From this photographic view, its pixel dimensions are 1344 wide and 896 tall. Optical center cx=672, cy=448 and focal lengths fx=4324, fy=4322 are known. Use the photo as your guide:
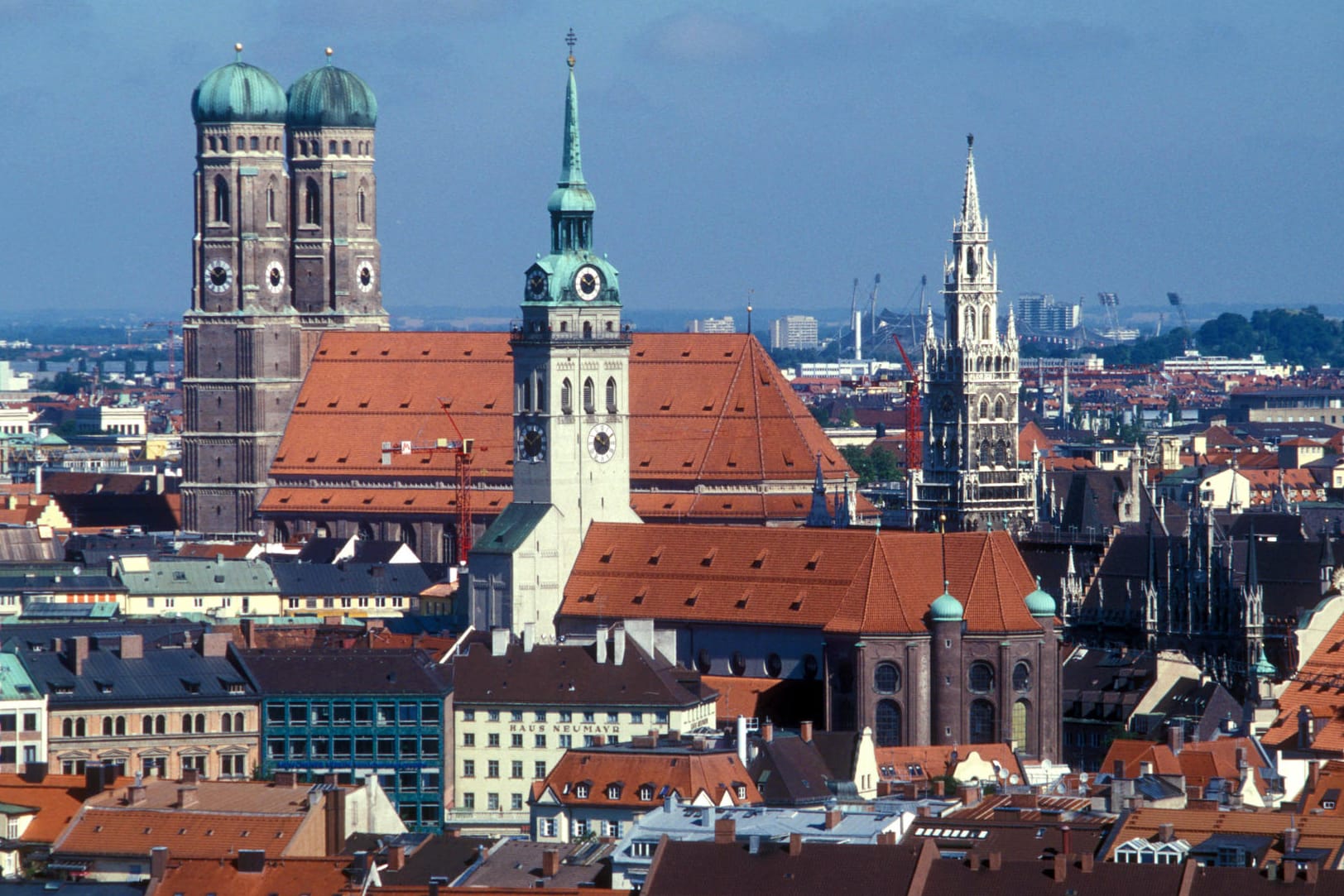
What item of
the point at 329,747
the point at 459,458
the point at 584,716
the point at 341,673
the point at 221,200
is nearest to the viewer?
the point at 329,747

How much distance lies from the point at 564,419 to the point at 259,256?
48.7m

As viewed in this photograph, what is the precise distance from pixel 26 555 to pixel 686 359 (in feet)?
90.0

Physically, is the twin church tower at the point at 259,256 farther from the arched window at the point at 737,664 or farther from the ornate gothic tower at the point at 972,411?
the arched window at the point at 737,664

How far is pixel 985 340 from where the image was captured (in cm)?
17062

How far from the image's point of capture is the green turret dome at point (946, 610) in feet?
413

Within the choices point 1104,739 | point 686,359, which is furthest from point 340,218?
point 1104,739

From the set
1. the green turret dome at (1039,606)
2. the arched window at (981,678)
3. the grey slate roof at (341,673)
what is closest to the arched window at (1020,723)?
the arched window at (981,678)

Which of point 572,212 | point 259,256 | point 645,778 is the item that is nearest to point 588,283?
point 572,212

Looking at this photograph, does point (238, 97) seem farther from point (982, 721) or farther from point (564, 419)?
point (982, 721)

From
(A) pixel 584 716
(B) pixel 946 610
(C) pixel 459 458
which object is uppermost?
(C) pixel 459 458

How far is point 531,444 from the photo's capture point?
455 ft

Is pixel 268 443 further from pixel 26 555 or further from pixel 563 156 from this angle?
pixel 563 156

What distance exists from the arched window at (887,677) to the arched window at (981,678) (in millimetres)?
2115

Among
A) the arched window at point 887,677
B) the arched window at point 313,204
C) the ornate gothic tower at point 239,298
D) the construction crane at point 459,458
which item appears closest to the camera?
the arched window at point 887,677
